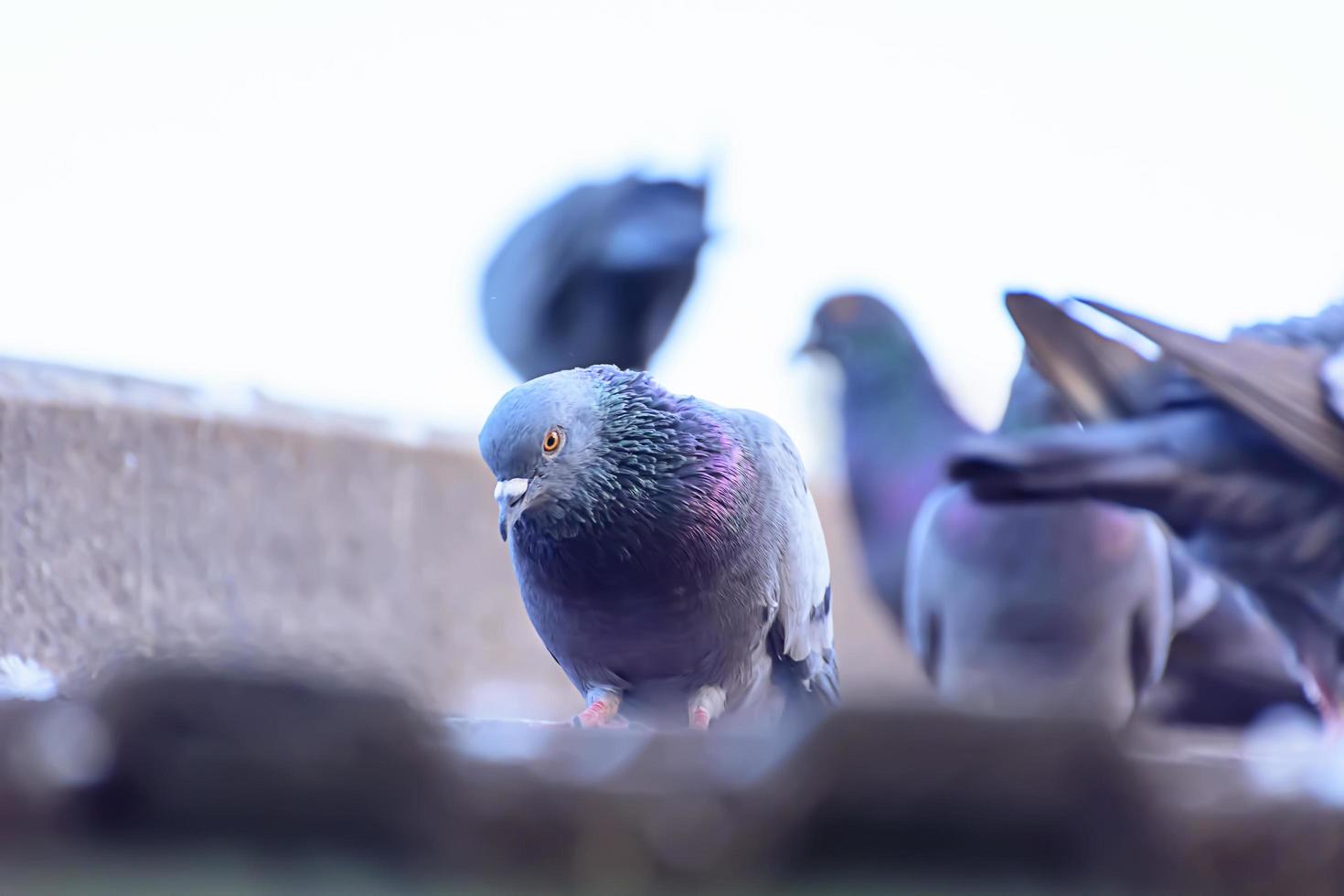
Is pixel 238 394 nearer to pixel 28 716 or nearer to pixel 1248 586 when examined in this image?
pixel 1248 586

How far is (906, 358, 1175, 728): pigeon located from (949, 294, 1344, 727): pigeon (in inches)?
6.4

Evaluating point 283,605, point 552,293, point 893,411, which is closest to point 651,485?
point 283,605

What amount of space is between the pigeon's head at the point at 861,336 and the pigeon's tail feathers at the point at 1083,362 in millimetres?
1282

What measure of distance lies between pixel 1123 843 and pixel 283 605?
9.35 ft

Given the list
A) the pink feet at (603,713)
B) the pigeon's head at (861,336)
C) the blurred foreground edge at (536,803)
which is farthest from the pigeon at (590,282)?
the blurred foreground edge at (536,803)

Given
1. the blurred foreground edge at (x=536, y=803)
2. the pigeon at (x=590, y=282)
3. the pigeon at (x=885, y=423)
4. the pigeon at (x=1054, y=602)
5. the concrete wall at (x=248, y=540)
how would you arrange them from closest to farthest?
1. the blurred foreground edge at (x=536, y=803)
2. the concrete wall at (x=248, y=540)
3. the pigeon at (x=1054, y=602)
4. the pigeon at (x=590, y=282)
5. the pigeon at (x=885, y=423)

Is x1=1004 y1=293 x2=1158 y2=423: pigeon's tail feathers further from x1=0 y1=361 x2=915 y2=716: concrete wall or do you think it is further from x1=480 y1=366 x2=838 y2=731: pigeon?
x1=480 y1=366 x2=838 y2=731: pigeon

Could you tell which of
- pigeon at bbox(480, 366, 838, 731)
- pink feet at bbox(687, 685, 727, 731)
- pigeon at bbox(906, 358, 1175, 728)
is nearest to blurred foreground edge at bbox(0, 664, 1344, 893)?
pigeon at bbox(480, 366, 838, 731)

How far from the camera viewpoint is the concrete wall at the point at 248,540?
2.54m

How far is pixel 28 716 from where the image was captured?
51cm

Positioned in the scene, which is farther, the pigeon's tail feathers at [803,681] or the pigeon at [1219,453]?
the pigeon at [1219,453]

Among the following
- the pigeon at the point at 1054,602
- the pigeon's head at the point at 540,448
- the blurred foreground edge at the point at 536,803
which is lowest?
the pigeon at the point at 1054,602

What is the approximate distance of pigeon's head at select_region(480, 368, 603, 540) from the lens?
1851 mm

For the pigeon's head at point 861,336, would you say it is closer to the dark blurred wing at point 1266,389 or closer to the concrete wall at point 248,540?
the concrete wall at point 248,540
